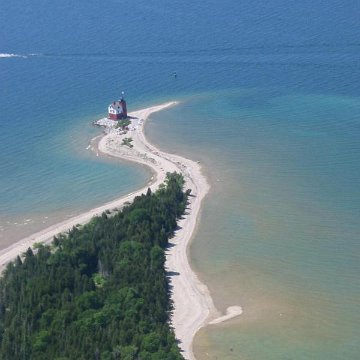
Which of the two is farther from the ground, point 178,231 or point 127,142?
point 127,142

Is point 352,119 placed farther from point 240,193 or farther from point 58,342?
point 58,342

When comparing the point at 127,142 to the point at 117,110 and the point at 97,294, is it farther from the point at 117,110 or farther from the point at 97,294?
the point at 97,294

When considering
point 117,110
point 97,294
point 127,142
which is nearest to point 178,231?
point 97,294

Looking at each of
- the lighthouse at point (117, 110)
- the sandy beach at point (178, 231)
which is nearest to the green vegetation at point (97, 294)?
the sandy beach at point (178, 231)

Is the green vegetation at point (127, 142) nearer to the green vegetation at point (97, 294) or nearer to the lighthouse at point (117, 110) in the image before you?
the lighthouse at point (117, 110)

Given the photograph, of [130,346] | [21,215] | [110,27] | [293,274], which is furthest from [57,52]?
[130,346]
